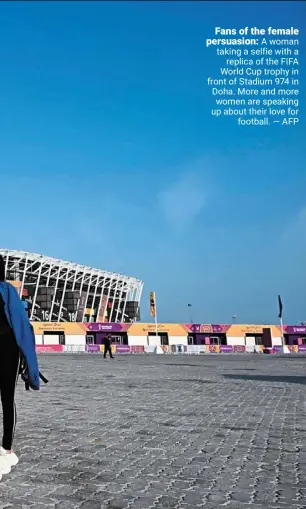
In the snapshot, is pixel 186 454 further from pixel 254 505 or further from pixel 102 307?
pixel 102 307

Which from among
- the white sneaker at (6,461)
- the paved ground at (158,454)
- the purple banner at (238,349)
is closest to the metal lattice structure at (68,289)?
the purple banner at (238,349)

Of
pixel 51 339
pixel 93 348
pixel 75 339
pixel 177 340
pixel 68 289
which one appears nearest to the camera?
pixel 93 348

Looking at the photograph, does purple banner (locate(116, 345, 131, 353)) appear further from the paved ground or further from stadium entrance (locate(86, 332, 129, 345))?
the paved ground

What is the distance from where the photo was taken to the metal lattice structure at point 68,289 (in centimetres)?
8369

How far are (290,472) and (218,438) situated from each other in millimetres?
1711

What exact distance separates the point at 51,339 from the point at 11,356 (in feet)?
195

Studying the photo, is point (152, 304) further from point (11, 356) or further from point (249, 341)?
point (11, 356)

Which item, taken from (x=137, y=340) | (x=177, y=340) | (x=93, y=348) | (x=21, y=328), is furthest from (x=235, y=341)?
(x=21, y=328)

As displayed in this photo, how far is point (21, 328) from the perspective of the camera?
442 cm

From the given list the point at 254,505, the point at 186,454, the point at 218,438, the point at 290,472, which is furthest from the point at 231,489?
the point at 218,438

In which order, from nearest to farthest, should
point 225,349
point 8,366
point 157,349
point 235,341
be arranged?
point 8,366 < point 157,349 < point 225,349 < point 235,341

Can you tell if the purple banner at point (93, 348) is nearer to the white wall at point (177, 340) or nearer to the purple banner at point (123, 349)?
the purple banner at point (123, 349)

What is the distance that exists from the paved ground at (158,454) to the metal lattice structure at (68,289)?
6903 centimetres

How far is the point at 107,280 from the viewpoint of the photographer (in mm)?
102438
